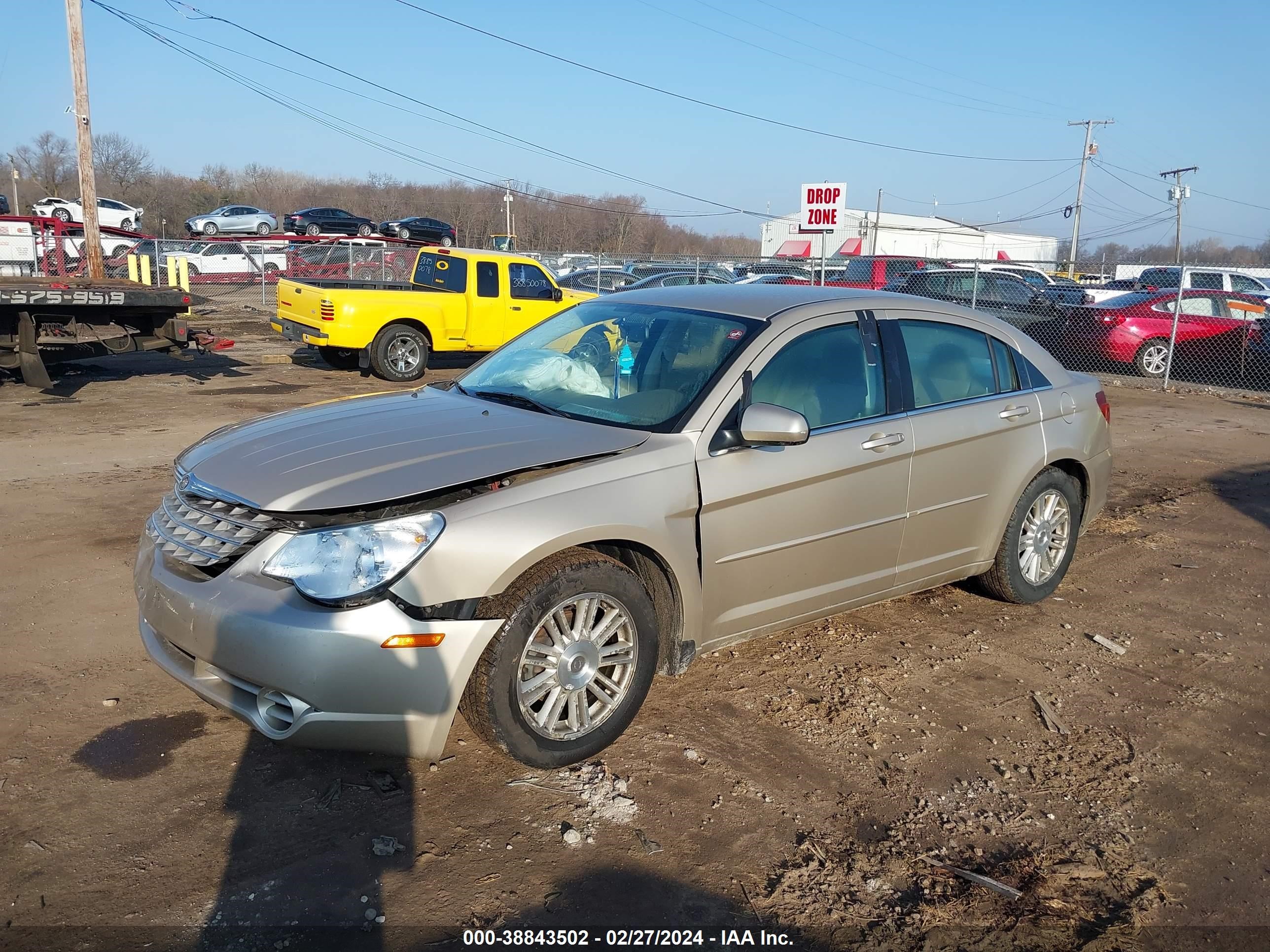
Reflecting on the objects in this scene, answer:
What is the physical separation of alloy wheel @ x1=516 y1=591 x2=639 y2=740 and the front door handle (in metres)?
1.45

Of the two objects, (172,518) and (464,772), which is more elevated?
(172,518)

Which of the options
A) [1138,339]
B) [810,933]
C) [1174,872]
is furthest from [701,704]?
[1138,339]

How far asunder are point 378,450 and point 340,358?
12.5 m

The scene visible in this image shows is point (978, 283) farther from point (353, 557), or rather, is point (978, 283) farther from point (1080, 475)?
point (353, 557)

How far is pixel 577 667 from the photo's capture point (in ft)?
11.6

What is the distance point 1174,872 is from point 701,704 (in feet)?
5.90

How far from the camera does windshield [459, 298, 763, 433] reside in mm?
4117

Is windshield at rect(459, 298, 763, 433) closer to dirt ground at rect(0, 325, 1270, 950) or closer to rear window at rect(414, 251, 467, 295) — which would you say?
dirt ground at rect(0, 325, 1270, 950)

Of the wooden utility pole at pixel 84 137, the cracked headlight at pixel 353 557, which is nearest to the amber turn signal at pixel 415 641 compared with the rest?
the cracked headlight at pixel 353 557

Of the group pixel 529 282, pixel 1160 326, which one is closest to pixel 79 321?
pixel 529 282

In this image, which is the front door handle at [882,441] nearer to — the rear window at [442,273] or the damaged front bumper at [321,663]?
the damaged front bumper at [321,663]

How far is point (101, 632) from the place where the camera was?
4711 millimetres

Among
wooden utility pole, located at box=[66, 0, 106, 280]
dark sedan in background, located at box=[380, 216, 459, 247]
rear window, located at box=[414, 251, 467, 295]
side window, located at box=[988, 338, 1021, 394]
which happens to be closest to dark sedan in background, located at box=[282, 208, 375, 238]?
dark sedan in background, located at box=[380, 216, 459, 247]

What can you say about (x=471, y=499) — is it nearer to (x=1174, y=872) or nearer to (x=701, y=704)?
(x=701, y=704)
